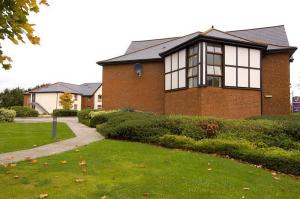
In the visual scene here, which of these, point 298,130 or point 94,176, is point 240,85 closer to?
point 298,130

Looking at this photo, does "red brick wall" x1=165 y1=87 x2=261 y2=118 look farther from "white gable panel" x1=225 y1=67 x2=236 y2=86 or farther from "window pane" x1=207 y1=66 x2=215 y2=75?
"window pane" x1=207 y1=66 x2=215 y2=75

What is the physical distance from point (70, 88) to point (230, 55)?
51632 mm

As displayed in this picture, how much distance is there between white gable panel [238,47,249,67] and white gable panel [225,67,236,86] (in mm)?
703

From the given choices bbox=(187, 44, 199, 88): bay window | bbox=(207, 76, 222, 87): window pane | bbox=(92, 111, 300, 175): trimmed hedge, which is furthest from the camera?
bbox=(187, 44, 199, 88): bay window

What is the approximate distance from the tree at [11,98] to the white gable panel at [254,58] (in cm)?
6228

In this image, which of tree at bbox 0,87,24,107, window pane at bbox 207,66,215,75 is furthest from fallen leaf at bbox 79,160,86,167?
tree at bbox 0,87,24,107

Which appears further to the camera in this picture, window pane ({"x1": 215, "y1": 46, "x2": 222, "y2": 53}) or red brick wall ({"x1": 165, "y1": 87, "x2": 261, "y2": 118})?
window pane ({"x1": 215, "y1": 46, "x2": 222, "y2": 53})

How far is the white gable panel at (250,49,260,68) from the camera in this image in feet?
66.0

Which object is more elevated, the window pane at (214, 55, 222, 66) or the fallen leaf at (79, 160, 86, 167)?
the window pane at (214, 55, 222, 66)

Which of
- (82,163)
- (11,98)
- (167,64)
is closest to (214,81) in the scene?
(167,64)

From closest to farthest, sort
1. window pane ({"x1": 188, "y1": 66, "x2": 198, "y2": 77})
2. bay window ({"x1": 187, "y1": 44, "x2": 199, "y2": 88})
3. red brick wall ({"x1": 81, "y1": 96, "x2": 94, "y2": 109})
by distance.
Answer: bay window ({"x1": 187, "y1": 44, "x2": 199, "y2": 88}) < window pane ({"x1": 188, "y1": 66, "x2": 198, "y2": 77}) < red brick wall ({"x1": 81, "y1": 96, "x2": 94, "y2": 109})

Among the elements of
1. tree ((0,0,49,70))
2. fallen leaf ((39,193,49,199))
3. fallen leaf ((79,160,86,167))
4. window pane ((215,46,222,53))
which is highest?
window pane ((215,46,222,53))

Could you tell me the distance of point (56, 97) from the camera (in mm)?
62906

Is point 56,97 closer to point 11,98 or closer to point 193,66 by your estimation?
point 11,98
